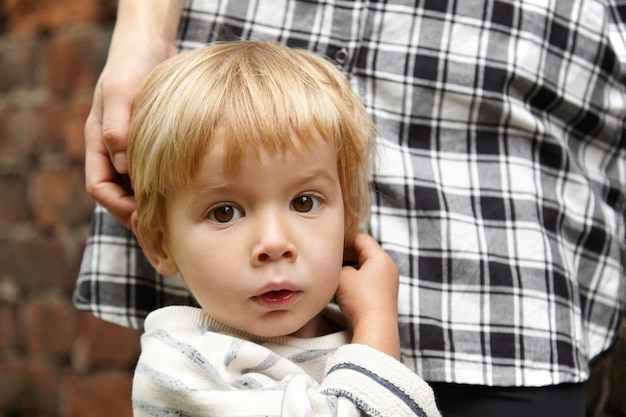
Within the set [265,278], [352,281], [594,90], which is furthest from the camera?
[594,90]

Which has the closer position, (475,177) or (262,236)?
(262,236)

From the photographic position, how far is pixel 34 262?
5.02 feet

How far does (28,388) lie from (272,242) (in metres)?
1.10

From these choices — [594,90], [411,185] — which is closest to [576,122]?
[594,90]

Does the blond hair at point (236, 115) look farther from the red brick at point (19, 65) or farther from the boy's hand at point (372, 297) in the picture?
the red brick at point (19, 65)

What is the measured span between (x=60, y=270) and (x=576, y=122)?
3.29 feet

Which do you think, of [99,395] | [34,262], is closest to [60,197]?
[34,262]

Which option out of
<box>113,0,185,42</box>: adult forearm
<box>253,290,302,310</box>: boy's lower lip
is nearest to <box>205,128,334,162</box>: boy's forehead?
<box>253,290,302,310</box>: boy's lower lip

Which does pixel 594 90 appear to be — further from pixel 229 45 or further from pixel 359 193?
pixel 229 45

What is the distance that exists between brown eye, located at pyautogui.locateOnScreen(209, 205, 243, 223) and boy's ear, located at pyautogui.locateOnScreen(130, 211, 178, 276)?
10cm

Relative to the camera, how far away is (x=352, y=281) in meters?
0.80

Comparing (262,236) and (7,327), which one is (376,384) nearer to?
(262,236)

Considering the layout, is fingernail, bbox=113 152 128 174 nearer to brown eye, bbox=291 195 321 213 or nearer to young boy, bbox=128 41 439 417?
young boy, bbox=128 41 439 417

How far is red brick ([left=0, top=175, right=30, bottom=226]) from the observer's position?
153 cm
